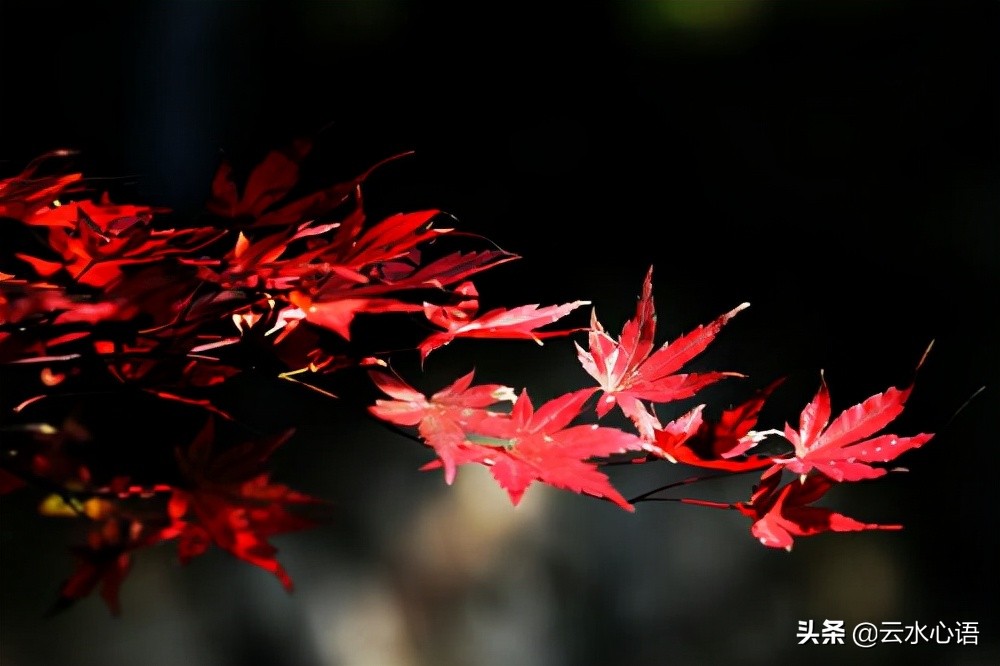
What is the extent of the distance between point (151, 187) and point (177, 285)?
1.40 metres

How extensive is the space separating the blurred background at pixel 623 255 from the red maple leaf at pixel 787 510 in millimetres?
1177

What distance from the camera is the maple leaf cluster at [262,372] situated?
16.7 inches

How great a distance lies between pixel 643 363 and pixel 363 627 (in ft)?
4.40

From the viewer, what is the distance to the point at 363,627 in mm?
1748

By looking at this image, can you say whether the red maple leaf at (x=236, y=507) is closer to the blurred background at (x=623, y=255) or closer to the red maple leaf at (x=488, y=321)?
the red maple leaf at (x=488, y=321)

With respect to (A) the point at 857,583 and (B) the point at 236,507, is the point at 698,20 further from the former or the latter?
(B) the point at 236,507

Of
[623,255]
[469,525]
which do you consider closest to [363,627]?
[469,525]

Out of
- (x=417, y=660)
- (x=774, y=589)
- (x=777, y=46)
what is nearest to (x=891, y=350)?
(x=774, y=589)

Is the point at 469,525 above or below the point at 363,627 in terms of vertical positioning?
above

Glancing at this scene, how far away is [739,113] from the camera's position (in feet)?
6.04

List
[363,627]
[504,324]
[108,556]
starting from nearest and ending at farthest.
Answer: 1. [108,556]
2. [504,324]
3. [363,627]

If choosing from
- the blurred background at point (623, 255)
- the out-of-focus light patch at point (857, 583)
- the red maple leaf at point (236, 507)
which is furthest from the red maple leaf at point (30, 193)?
the out-of-focus light patch at point (857, 583)

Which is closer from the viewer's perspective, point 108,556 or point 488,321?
point 108,556

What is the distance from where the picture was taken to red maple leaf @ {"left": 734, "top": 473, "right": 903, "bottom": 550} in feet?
1.78
